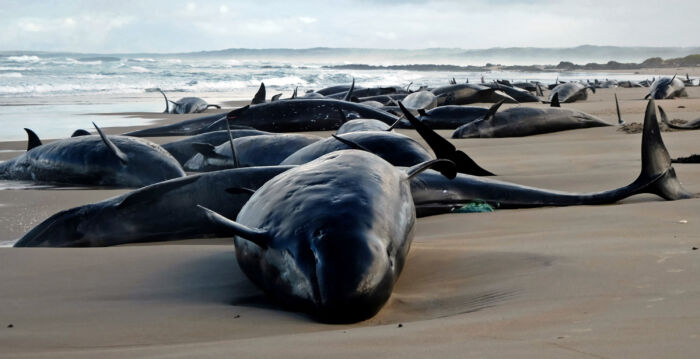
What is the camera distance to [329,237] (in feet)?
8.13

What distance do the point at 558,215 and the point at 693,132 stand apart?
5219mm

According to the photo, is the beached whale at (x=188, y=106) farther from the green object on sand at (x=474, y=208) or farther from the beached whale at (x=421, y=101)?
the green object on sand at (x=474, y=208)

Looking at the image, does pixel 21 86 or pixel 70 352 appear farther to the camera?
pixel 21 86

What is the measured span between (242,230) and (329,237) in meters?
0.31

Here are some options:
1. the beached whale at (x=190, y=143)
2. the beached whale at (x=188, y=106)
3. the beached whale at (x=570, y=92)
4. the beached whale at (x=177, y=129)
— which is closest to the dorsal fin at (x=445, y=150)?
the beached whale at (x=190, y=143)

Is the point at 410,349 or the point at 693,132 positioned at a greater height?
the point at 410,349

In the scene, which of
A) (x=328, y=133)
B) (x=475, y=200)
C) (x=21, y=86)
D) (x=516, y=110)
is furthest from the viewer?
(x=21, y=86)

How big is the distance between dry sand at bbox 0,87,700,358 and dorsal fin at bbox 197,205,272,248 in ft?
0.76

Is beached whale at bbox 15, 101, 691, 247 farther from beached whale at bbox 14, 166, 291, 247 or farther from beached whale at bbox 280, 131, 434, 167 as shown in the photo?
beached whale at bbox 280, 131, 434, 167

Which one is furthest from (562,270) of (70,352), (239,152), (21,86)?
(21,86)

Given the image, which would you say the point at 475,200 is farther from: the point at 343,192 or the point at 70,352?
the point at 70,352

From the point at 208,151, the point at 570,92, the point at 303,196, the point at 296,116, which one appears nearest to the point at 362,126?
the point at 208,151

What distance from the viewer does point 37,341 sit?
224 cm

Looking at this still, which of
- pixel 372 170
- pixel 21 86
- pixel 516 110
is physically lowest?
pixel 21 86
